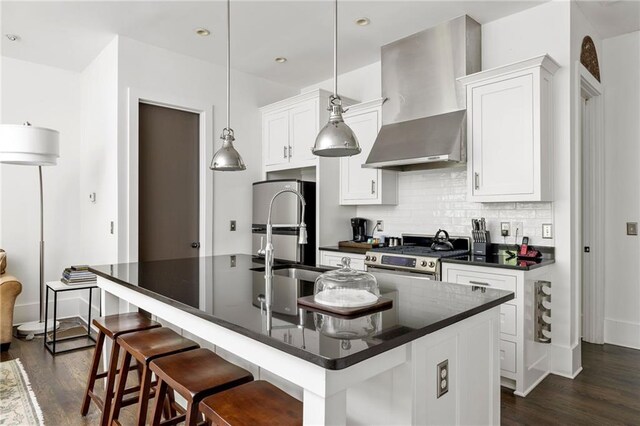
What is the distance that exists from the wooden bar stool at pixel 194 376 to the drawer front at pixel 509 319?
199cm

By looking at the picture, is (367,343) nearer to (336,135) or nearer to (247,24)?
(336,135)

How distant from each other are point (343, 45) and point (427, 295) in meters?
3.00

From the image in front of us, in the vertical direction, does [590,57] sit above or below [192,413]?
above

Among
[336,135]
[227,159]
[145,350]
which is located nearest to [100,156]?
[227,159]

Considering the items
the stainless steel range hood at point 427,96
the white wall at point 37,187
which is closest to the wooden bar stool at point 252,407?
the stainless steel range hood at point 427,96

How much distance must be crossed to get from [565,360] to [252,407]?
Result: 2.71 metres

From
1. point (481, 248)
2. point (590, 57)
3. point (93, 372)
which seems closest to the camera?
point (93, 372)

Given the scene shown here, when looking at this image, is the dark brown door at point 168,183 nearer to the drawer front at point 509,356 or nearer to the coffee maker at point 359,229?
the coffee maker at point 359,229

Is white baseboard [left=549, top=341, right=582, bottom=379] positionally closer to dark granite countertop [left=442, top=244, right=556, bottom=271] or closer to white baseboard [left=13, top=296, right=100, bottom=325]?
dark granite countertop [left=442, top=244, right=556, bottom=271]

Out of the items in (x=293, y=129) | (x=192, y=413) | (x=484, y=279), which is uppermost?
(x=293, y=129)

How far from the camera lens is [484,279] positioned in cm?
293

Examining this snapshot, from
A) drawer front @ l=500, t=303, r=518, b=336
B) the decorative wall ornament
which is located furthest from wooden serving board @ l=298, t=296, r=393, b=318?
the decorative wall ornament

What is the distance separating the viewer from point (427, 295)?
5.73 feet

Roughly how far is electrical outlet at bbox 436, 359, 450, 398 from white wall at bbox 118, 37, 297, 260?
3.18 meters
